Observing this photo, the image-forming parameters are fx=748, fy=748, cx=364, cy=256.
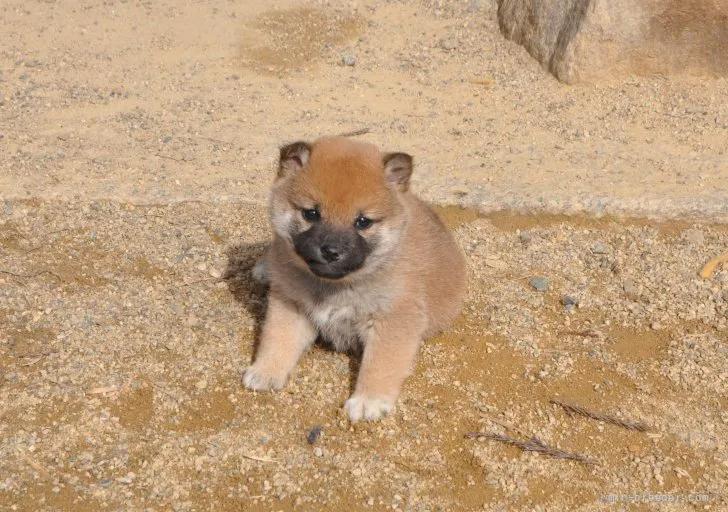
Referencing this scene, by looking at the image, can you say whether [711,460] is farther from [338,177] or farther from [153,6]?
[153,6]

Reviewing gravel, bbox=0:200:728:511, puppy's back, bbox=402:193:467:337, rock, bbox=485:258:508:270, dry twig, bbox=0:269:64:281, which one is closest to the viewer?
gravel, bbox=0:200:728:511

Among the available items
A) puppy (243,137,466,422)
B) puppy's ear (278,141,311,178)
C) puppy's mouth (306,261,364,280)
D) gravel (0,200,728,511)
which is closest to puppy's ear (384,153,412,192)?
puppy (243,137,466,422)

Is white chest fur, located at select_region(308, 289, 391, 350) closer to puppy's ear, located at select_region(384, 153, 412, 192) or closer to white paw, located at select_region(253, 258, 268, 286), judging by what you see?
puppy's ear, located at select_region(384, 153, 412, 192)

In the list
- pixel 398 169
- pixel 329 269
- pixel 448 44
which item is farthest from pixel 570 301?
pixel 448 44

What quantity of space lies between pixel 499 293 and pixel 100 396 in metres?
2.65

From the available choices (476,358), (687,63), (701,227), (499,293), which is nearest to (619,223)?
(701,227)

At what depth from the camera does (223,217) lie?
5852mm

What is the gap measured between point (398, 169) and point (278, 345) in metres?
1.21

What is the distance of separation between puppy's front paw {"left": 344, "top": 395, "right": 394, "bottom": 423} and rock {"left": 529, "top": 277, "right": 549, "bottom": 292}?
1.65m

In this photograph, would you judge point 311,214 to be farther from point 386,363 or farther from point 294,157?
point 386,363

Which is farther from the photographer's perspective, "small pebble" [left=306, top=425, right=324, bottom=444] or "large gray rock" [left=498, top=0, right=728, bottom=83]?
"large gray rock" [left=498, top=0, right=728, bottom=83]

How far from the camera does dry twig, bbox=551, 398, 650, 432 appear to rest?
13.2 feet

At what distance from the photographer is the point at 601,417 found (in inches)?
161

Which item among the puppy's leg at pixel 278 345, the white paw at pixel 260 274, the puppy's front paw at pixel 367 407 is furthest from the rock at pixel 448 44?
the puppy's front paw at pixel 367 407
